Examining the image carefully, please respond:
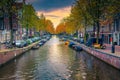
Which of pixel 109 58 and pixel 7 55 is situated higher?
pixel 7 55

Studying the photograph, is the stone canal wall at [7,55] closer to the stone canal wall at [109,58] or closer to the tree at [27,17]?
the stone canal wall at [109,58]

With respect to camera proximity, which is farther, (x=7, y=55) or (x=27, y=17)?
(x=27, y=17)

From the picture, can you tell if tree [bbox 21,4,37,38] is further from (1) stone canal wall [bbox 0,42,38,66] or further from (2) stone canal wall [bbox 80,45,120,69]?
(2) stone canal wall [bbox 80,45,120,69]

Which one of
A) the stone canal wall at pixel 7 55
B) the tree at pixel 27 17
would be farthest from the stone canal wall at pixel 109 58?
the tree at pixel 27 17

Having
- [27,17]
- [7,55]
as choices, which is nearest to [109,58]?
[7,55]

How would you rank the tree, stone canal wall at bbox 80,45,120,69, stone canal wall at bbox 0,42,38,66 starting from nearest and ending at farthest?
stone canal wall at bbox 80,45,120,69
stone canal wall at bbox 0,42,38,66
the tree

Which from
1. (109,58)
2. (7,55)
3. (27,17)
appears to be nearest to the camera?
(109,58)

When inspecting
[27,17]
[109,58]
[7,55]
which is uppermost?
[27,17]

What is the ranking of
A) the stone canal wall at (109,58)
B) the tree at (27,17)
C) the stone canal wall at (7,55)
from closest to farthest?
the stone canal wall at (109,58), the stone canal wall at (7,55), the tree at (27,17)

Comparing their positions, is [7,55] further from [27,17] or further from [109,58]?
[27,17]

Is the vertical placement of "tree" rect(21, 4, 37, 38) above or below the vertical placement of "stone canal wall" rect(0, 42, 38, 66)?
above

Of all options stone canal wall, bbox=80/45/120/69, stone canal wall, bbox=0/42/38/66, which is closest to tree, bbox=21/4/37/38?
stone canal wall, bbox=0/42/38/66

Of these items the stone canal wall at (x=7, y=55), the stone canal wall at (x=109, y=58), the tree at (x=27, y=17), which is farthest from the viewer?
the tree at (x=27, y=17)

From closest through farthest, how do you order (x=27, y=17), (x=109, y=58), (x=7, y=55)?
(x=109, y=58) → (x=7, y=55) → (x=27, y=17)
